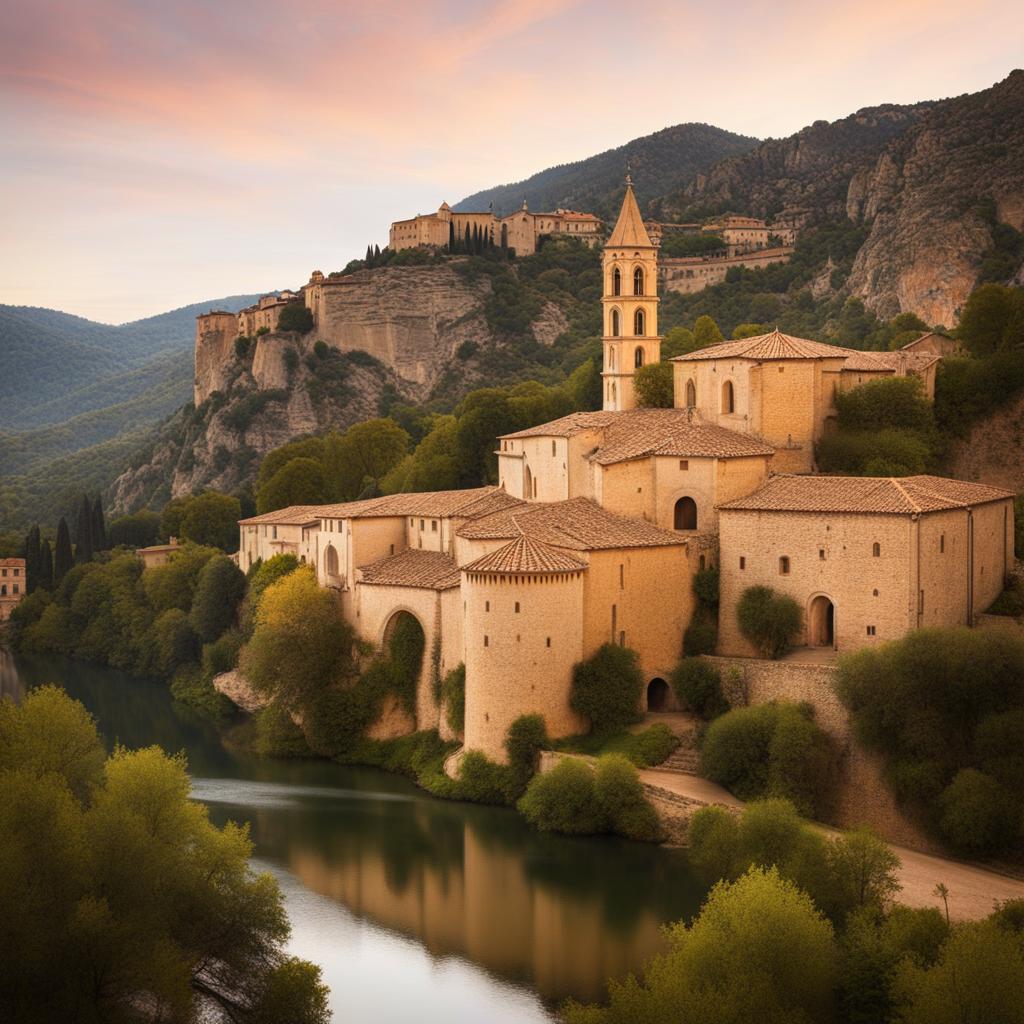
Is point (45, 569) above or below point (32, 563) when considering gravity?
below

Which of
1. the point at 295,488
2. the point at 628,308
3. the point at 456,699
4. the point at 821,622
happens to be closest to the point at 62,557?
the point at 295,488

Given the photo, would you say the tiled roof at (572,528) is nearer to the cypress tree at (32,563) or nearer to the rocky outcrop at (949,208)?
the rocky outcrop at (949,208)

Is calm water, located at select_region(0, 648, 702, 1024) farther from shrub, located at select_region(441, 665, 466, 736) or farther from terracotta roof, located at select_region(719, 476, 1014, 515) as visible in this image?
terracotta roof, located at select_region(719, 476, 1014, 515)

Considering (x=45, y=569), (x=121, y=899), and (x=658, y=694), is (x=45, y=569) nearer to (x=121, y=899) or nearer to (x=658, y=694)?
(x=658, y=694)

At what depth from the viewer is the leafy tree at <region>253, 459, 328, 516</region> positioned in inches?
2813

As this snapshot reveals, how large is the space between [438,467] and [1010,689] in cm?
3342

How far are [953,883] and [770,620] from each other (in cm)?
1085

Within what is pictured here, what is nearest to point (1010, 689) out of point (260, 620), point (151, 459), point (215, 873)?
point (215, 873)

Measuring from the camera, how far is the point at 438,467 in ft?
209

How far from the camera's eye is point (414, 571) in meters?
46.2

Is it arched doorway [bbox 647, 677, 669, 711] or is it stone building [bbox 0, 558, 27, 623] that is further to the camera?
stone building [bbox 0, 558, 27, 623]

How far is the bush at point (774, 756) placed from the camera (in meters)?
35.2

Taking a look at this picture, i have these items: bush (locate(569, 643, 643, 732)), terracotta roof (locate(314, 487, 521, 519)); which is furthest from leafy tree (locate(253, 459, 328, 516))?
bush (locate(569, 643, 643, 732))

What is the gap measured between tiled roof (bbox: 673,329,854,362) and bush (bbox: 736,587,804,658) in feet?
27.5
